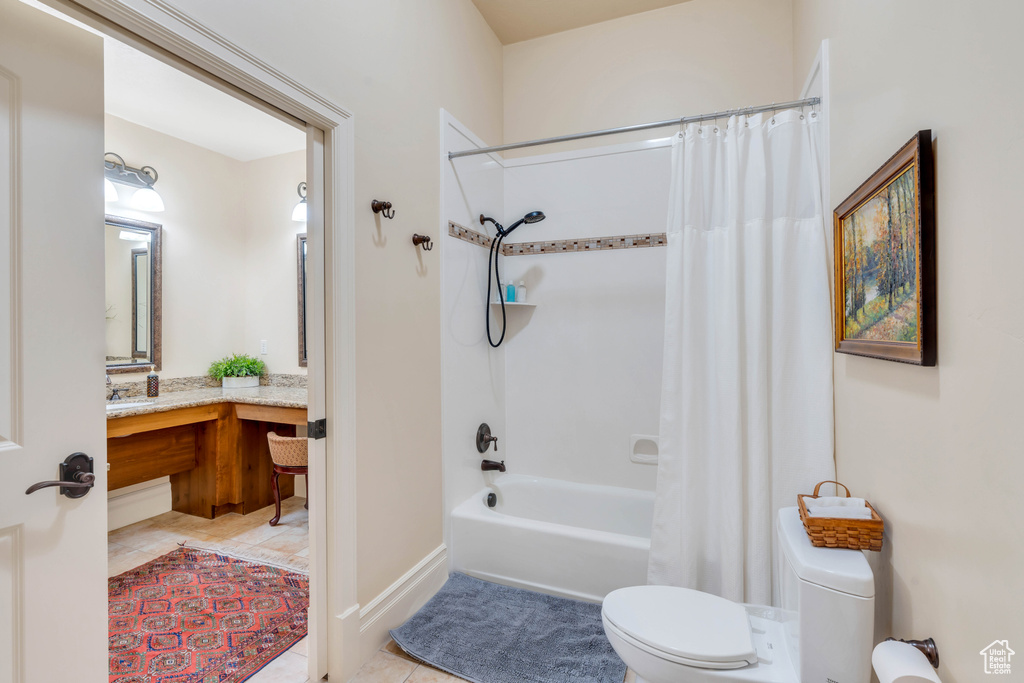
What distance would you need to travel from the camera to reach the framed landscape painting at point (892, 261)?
35.7 inches

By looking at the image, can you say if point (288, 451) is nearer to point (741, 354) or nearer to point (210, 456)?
point (210, 456)

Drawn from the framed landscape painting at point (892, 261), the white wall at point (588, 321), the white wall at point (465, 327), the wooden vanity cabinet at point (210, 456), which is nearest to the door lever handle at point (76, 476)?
the white wall at point (465, 327)

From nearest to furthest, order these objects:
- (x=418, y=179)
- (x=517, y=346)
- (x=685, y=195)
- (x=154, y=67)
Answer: (x=685, y=195) < (x=418, y=179) < (x=154, y=67) < (x=517, y=346)

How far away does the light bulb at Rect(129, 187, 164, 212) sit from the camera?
2932 mm

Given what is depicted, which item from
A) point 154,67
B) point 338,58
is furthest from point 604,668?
point 154,67

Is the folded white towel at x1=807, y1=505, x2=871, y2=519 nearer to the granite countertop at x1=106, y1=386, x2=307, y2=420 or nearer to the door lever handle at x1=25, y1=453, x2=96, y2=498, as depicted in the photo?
the door lever handle at x1=25, y1=453, x2=96, y2=498

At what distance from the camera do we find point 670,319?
1.91 metres

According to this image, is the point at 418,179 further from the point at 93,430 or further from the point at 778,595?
the point at 778,595

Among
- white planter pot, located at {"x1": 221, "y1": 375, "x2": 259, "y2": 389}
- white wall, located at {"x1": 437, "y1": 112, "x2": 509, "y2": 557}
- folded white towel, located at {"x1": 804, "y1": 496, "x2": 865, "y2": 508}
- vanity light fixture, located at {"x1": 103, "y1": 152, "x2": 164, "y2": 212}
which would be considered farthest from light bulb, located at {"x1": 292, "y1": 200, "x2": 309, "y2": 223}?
folded white towel, located at {"x1": 804, "y1": 496, "x2": 865, "y2": 508}

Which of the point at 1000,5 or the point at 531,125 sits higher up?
the point at 531,125

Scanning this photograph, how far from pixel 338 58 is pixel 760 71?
6.74 ft

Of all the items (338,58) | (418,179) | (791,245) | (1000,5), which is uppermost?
(338,58)

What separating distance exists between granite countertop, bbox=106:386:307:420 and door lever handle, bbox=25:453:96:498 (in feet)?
4.85

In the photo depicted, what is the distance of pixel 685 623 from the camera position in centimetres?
139
